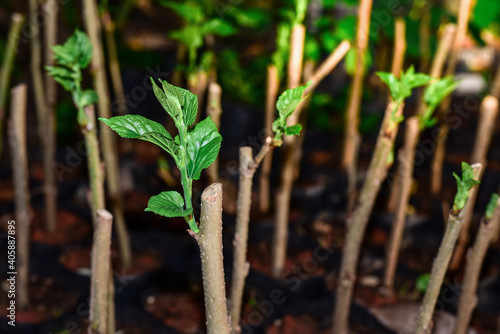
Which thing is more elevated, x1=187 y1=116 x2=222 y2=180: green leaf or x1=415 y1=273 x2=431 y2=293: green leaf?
x1=187 y1=116 x2=222 y2=180: green leaf

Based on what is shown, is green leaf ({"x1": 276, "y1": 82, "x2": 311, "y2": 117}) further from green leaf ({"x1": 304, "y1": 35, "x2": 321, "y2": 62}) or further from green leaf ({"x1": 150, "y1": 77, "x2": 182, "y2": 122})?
green leaf ({"x1": 304, "y1": 35, "x2": 321, "y2": 62})

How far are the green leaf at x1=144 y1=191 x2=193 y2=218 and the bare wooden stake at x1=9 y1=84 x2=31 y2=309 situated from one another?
51 cm

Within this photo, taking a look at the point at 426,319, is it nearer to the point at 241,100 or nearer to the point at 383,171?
the point at 383,171

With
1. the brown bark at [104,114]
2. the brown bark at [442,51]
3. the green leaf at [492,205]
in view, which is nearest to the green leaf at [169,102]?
the green leaf at [492,205]

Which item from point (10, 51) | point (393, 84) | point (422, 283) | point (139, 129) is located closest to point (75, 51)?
point (139, 129)

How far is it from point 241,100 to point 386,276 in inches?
52.9

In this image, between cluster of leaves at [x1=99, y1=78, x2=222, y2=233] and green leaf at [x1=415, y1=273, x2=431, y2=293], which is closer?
cluster of leaves at [x1=99, y1=78, x2=222, y2=233]

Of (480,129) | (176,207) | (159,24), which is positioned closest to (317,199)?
(480,129)

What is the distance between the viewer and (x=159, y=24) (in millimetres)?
2994

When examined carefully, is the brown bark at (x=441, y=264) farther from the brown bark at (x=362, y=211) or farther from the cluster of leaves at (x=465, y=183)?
the brown bark at (x=362, y=211)

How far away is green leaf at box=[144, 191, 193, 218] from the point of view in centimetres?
45

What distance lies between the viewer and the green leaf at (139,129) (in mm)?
438

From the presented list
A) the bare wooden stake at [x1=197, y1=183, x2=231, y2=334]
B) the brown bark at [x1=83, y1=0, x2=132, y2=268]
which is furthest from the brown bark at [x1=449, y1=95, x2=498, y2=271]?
the brown bark at [x1=83, y1=0, x2=132, y2=268]

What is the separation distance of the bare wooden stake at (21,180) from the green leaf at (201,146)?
0.51 meters
